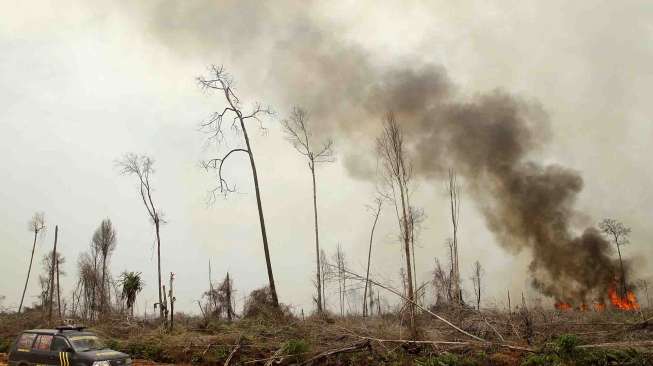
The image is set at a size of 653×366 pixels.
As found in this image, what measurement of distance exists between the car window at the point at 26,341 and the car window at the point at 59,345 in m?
1.01

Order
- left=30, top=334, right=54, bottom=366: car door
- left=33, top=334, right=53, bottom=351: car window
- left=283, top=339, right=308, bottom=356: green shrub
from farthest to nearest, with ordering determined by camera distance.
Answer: left=283, top=339, right=308, bottom=356: green shrub, left=33, top=334, right=53, bottom=351: car window, left=30, top=334, right=54, bottom=366: car door

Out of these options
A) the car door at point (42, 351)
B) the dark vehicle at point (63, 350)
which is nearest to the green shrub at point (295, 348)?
the dark vehicle at point (63, 350)

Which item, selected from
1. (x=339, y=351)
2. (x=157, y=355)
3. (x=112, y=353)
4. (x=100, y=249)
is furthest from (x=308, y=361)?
(x=100, y=249)

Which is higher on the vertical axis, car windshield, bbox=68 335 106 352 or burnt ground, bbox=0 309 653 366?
car windshield, bbox=68 335 106 352

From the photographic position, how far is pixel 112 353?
1266 cm

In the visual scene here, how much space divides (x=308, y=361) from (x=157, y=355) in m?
8.94

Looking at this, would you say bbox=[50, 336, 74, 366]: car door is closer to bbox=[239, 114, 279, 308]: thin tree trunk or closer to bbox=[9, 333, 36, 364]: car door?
bbox=[9, 333, 36, 364]: car door

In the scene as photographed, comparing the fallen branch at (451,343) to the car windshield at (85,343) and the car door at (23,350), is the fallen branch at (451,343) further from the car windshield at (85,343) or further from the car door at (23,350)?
the car door at (23,350)

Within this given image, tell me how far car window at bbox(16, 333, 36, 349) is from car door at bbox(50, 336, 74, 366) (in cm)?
103

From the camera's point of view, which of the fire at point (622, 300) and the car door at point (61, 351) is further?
the fire at point (622, 300)

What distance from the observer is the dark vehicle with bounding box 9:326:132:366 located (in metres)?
12.1

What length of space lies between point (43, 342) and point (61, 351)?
3.08 feet

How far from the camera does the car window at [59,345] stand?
12.4m

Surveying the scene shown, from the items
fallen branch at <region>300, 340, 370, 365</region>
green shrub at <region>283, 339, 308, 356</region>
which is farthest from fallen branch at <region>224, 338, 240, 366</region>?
fallen branch at <region>300, 340, 370, 365</region>
